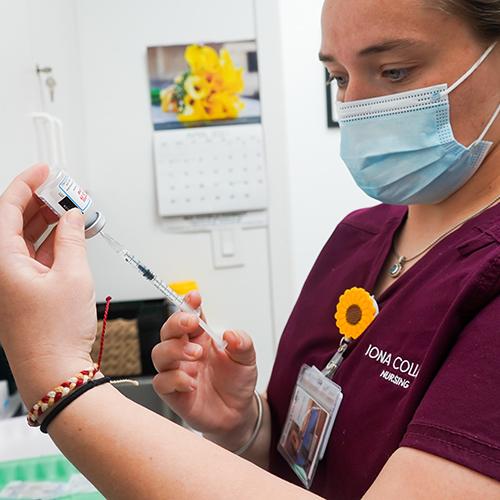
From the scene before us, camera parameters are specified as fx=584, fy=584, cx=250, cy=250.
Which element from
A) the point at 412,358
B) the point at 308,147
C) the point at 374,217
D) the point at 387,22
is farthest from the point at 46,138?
the point at 308,147

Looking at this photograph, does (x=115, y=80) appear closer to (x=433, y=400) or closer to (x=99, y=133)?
(x=99, y=133)

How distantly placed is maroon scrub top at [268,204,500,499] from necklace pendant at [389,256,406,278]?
0.02 metres

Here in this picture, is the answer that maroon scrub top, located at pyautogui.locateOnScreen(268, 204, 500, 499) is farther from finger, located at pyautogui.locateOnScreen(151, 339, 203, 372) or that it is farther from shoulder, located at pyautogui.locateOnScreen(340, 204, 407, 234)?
finger, located at pyautogui.locateOnScreen(151, 339, 203, 372)

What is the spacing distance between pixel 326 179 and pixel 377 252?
162 cm

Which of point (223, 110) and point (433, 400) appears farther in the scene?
point (223, 110)

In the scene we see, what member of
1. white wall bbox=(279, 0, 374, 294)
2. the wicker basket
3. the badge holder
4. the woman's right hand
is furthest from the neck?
white wall bbox=(279, 0, 374, 294)

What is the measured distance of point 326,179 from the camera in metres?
2.49

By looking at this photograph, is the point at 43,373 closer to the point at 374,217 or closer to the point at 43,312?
the point at 43,312

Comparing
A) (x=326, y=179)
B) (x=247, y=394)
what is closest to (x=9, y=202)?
(x=247, y=394)

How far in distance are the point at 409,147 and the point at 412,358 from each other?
31cm

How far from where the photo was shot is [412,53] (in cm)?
73

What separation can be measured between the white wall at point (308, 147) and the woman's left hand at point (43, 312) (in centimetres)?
179

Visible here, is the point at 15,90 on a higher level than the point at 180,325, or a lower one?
higher

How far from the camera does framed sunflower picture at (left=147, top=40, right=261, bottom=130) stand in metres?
2.01
